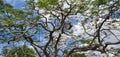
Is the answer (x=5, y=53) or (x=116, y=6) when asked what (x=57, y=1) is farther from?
(x=5, y=53)

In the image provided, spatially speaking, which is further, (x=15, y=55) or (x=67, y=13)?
(x=15, y=55)

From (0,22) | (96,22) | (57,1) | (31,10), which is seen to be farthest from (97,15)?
(0,22)

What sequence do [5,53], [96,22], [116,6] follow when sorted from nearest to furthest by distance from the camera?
1. [116,6]
2. [96,22]
3. [5,53]

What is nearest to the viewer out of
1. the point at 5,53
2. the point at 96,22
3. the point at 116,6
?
the point at 116,6

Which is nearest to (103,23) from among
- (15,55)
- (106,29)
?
(106,29)

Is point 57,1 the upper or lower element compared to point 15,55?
upper

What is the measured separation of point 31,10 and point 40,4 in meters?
0.75

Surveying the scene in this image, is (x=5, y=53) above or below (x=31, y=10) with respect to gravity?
below

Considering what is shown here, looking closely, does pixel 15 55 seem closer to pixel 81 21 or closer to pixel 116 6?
pixel 81 21

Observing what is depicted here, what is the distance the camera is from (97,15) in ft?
53.7

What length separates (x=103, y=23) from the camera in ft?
52.4

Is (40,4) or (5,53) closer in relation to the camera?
(40,4)

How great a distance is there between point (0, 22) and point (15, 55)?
5.96m

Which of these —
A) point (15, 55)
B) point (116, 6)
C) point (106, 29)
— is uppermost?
point (116, 6)
